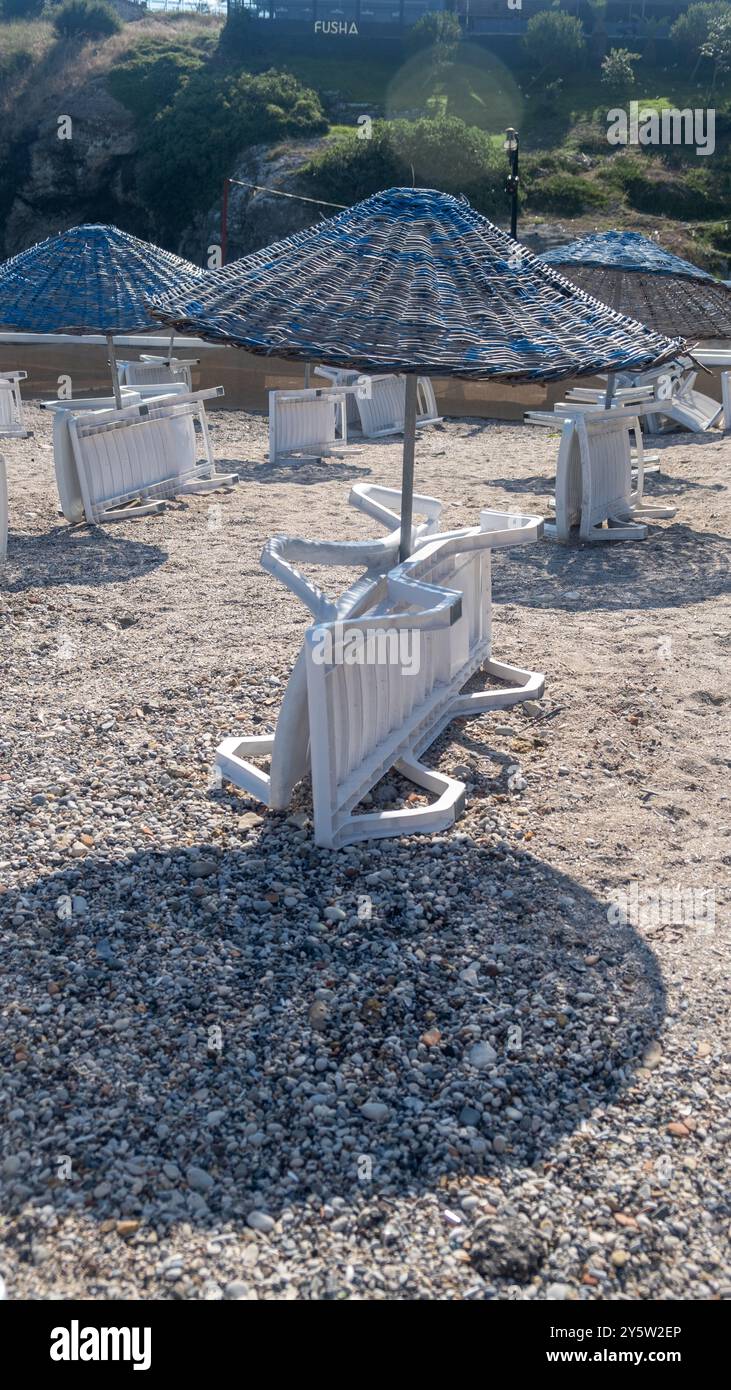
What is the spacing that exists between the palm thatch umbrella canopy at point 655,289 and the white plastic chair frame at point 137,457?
3109 millimetres

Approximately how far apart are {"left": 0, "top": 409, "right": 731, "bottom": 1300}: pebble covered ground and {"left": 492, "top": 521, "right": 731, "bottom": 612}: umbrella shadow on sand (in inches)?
38.3

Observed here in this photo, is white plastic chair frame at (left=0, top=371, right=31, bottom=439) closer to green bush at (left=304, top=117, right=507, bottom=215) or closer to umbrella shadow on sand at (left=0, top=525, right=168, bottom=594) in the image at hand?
umbrella shadow on sand at (left=0, top=525, right=168, bottom=594)

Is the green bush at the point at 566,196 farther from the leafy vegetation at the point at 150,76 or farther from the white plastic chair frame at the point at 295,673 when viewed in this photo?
the white plastic chair frame at the point at 295,673

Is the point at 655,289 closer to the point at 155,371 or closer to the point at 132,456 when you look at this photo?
the point at 132,456

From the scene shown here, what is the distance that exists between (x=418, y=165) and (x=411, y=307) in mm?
41039

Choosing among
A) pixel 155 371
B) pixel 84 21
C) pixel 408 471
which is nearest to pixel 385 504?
pixel 408 471

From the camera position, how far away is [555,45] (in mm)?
55312

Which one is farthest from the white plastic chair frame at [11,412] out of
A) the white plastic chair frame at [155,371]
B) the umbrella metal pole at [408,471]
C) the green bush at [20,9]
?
the green bush at [20,9]

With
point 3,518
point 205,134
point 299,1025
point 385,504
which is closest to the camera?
point 299,1025

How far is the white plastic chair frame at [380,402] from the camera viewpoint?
1245cm

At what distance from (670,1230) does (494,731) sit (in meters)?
2.49

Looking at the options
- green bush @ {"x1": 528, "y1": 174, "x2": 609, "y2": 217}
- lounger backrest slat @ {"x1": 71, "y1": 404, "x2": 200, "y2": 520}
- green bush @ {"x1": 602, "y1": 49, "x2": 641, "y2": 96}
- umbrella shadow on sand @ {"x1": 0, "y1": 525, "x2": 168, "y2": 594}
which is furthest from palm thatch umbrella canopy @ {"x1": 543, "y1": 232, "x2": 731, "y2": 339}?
green bush @ {"x1": 602, "y1": 49, "x2": 641, "y2": 96}

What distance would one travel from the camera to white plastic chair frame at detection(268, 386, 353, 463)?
35.2 ft
